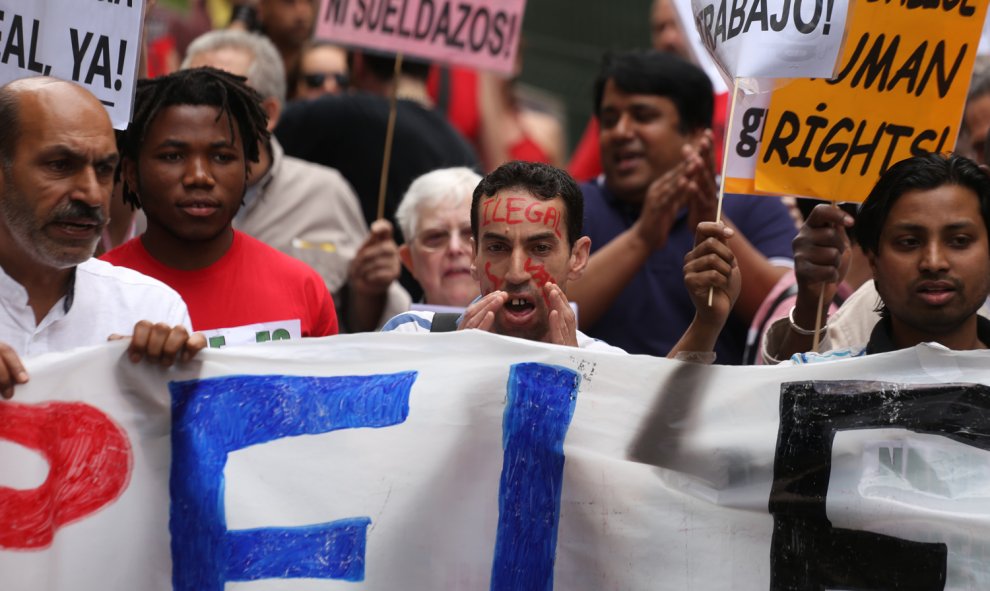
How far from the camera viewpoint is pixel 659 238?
511cm

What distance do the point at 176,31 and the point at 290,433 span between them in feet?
20.1

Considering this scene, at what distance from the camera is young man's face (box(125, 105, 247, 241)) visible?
161 inches

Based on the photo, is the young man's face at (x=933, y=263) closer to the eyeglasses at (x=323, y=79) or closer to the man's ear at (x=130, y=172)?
the man's ear at (x=130, y=172)

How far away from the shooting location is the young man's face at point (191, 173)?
4.10 metres

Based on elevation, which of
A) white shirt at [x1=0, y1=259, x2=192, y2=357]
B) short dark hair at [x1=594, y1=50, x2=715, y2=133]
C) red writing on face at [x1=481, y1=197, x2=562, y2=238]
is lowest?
white shirt at [x1=0, y1=259, x2=192, y2=357]

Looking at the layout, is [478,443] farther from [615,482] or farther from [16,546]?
[16,546]

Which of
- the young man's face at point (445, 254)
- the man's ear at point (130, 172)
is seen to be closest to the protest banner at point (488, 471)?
the man's ear at point (130, 172)

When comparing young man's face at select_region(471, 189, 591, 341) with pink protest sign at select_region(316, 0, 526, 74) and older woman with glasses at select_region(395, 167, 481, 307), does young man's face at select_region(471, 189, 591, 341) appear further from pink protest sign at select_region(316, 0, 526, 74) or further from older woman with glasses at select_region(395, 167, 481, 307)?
pink protest sign at select_region(316, 0, 526, 74)

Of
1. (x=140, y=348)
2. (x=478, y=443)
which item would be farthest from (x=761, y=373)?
(x=140, y=348)

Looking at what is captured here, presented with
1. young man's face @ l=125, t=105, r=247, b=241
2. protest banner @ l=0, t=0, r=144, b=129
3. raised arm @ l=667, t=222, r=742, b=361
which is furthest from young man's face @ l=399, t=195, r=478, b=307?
raised arm @ l=667, t=222, r=742, b=361

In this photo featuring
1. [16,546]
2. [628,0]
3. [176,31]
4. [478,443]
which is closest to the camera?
[16,546]

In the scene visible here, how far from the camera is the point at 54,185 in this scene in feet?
11.6

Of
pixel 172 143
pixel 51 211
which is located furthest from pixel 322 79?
pixel 51 211

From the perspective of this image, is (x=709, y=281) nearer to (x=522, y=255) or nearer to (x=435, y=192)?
(x=522, y=255)
